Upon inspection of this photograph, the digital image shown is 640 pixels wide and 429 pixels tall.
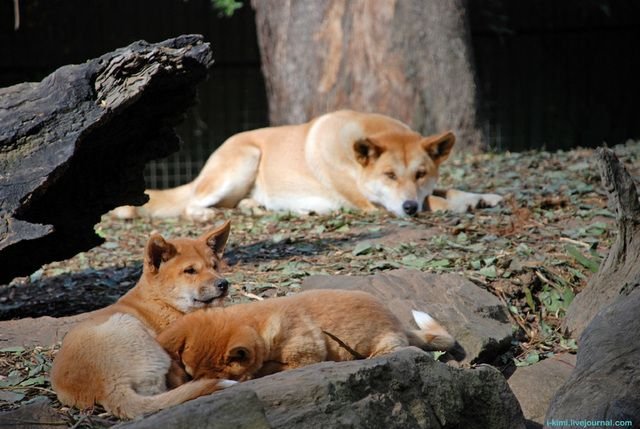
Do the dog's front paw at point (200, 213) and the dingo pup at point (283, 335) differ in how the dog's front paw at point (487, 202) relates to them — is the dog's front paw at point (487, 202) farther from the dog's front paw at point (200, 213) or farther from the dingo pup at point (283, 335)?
the dingo pup at point (283, 335)

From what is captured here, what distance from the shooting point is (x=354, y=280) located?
5.49 m

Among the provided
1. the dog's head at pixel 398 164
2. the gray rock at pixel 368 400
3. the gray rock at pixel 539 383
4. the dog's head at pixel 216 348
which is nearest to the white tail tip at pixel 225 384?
the gray rock at pixel 368 400

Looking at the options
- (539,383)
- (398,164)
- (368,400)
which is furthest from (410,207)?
(368,400)

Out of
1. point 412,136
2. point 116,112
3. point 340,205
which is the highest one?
point 116,112

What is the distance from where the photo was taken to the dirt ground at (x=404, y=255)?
5.63 m

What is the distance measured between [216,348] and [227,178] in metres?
5.79

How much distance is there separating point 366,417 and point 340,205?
232 inches

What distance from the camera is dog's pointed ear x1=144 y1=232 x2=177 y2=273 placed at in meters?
4.96

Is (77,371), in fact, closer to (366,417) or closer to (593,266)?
(366,417)

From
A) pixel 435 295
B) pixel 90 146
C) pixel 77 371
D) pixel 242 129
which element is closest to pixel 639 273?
pixel 435 295

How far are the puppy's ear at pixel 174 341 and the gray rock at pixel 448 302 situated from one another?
1366 mm

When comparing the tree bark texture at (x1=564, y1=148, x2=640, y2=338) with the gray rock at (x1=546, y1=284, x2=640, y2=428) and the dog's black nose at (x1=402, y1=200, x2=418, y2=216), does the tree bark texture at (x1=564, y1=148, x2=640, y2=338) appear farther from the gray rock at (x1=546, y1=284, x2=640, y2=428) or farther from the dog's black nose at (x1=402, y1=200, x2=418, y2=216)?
the dog's black nose at (x1=402, y1=200, x2=418, y2=216)

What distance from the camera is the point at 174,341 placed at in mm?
4227

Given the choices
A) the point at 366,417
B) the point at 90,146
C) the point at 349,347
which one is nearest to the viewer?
the point at 366,417
